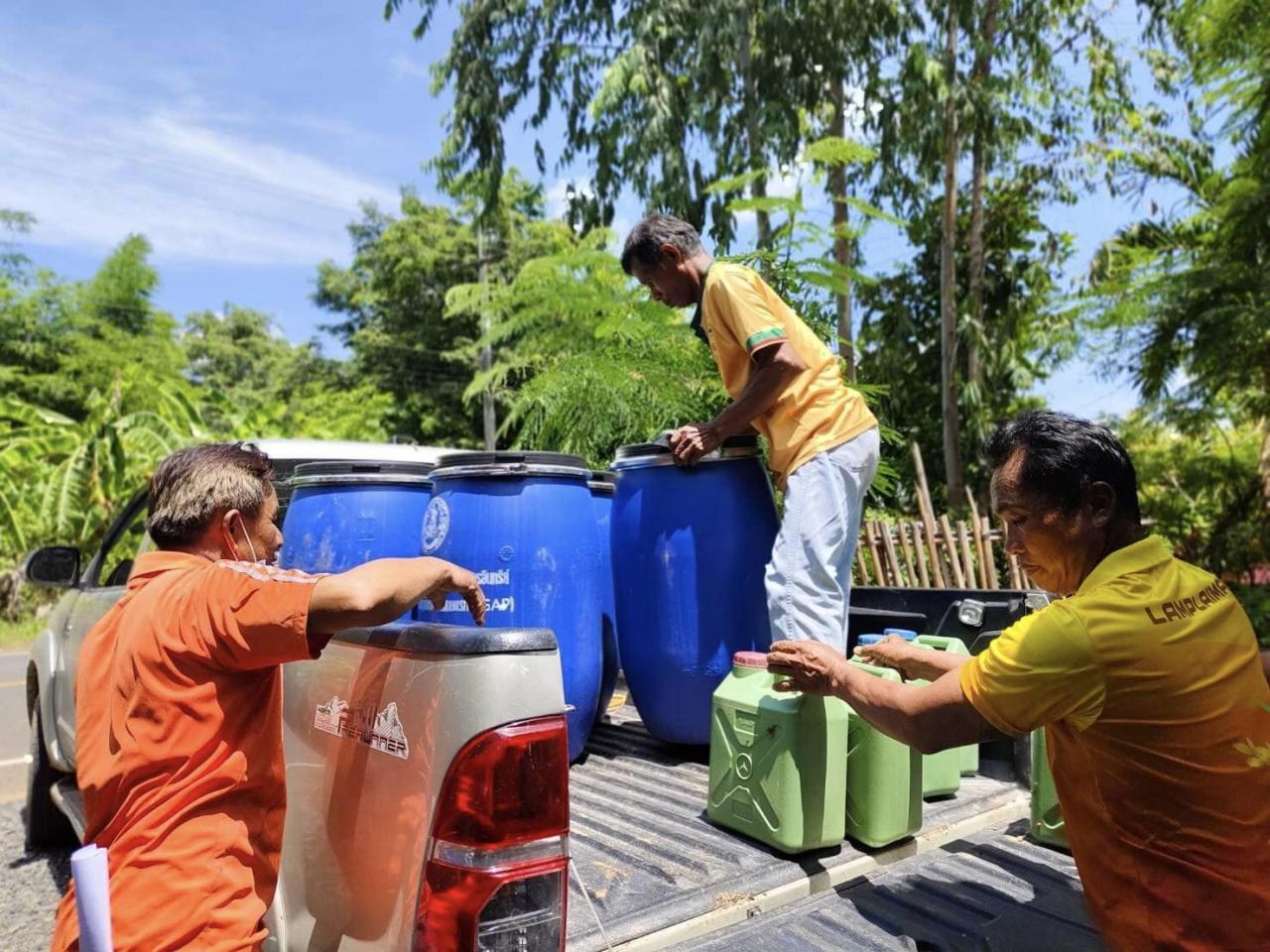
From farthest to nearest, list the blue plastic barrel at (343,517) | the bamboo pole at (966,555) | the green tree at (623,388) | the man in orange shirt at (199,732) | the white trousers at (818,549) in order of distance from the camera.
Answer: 1. the bamboo pole at (966,555)
2. the green tree at (623,388)
3. the blue plastic barrel at (343,517)
4. the white trousers at (818,549)
5. the man in orange shirt at (199,732)

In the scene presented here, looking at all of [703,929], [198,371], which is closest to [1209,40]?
[703,929]

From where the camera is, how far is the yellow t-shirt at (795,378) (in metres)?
2.85

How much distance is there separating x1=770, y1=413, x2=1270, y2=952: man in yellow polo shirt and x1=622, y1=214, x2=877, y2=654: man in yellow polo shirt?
978mm

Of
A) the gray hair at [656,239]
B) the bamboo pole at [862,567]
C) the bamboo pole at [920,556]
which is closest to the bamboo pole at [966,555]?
the bamboo pole at [920,556]

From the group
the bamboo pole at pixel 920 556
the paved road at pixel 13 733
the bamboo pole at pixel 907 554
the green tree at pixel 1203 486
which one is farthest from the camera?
the green tree at pixel 1203 486

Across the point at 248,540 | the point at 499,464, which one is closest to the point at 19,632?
the point at 499,464

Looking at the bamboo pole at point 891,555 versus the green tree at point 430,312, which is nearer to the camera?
the bamboo pole at point 891,555

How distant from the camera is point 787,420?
2.90m

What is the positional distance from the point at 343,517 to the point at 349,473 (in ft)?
0.48

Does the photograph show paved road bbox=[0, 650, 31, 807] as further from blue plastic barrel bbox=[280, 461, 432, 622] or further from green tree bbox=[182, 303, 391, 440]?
green tree bbox=[182, 303, 391, 440]

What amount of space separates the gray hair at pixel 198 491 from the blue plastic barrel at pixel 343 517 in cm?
103

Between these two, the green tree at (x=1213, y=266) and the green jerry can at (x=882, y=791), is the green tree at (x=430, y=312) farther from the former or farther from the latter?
the green jerry can at (x=882, y=791)

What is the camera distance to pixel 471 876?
1.29 metres

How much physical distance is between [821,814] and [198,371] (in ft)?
130
